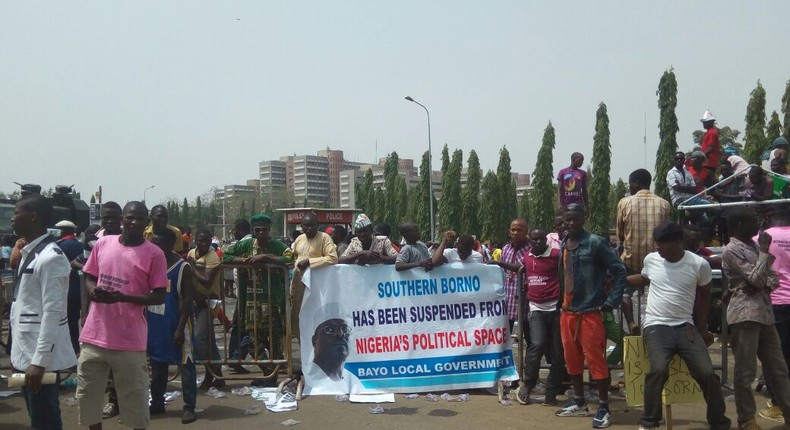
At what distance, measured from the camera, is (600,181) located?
56219 mm

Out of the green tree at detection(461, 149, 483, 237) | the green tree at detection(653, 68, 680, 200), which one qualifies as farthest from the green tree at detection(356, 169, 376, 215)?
the green tree at detection(653, 68, 680, 200)

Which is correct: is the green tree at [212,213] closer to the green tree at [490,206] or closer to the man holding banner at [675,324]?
the green tree at [490,206]

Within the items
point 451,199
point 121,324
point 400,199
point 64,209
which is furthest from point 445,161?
point 121,324

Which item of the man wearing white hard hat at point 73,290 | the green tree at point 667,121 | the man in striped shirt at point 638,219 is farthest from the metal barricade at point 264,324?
the green tree at point 667,121

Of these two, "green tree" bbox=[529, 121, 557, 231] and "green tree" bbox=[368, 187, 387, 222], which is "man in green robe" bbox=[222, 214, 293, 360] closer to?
"green tree" bbox=[529, 121, 557, 231]

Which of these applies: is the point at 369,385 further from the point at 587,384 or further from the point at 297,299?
the point at 587,384

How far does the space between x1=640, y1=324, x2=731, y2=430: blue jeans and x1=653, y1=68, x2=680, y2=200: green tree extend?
47.0m

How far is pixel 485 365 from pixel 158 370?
3565 mm

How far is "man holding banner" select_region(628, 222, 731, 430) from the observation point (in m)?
5.59

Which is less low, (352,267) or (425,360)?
(352,267)

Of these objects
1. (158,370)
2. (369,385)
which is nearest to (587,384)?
(369,385)

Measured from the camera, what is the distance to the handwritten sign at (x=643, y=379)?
19.1 feet

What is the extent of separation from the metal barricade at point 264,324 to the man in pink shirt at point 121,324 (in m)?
2.74

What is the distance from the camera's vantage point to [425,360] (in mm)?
7695
